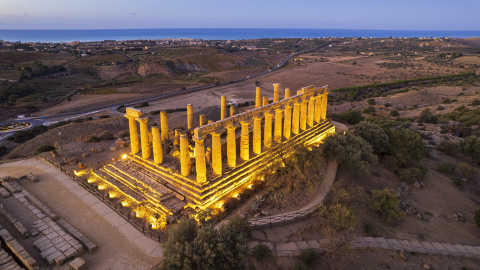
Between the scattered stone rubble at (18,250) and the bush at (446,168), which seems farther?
the bush at (446,168)

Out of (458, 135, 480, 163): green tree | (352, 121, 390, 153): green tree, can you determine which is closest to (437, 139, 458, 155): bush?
(458, 135, 480, 163): green tree

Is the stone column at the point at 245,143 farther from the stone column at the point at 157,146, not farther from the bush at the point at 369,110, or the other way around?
the bush at the point at 369,110

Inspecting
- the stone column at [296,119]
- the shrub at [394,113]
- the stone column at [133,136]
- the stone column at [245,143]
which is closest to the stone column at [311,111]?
the stone column at [296,119]

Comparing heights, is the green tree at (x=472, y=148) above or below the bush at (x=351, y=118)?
below

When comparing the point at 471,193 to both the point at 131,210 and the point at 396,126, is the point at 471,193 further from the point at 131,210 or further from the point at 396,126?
the point at 131,210

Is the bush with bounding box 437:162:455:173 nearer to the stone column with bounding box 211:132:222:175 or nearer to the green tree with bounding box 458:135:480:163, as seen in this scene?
the green tree with bounding box 458:135:480:163
